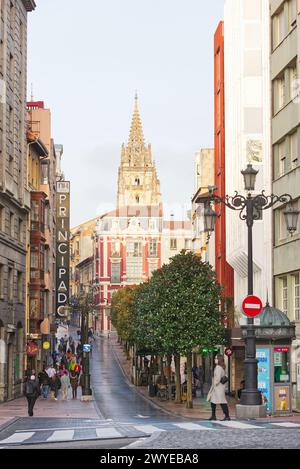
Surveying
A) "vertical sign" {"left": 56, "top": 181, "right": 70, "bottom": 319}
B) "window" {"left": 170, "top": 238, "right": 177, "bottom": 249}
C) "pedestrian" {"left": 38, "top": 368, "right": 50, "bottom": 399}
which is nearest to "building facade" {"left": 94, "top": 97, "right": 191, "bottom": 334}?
"window" {"left": 170, "top": 238, "right": 177, "bottom": 249}

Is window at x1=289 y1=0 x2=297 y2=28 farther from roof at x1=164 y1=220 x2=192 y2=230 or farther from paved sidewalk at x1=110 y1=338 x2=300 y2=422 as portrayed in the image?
roof at x1=164 y1=220 x2=192 y2=230

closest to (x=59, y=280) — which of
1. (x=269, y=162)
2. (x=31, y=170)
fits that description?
(x=31, y=170)

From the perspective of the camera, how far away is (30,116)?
7744cm

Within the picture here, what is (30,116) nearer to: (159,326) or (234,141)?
(234,141)

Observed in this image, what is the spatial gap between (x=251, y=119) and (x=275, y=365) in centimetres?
1789

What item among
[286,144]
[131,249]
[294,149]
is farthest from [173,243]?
[294,149]

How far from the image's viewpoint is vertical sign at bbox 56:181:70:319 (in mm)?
88438

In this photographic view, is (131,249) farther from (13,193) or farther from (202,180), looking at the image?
(13,193)

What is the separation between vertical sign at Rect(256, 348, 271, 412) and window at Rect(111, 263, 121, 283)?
427 ft

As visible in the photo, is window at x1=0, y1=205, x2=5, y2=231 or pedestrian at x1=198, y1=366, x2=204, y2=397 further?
pedestrian at x1=198, y1=366, x2=204, y2=397

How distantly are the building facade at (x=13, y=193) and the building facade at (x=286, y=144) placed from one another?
1449 cm

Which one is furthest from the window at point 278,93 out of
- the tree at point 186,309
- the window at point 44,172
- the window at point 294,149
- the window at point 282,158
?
the window at point 44,172

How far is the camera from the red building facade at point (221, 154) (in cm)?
5997

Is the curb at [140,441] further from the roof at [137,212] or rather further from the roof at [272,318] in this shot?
the roof at [137,212]
